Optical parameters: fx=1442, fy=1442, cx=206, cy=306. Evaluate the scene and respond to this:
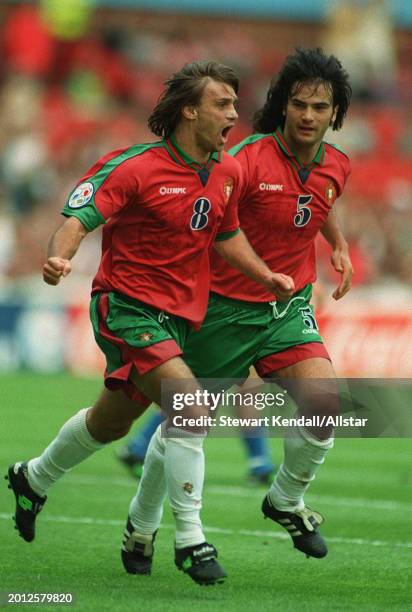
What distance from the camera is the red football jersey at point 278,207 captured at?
7.32m

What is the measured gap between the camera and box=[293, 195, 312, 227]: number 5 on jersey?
7355mm

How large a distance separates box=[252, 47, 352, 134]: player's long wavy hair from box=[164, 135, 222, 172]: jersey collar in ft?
2.34

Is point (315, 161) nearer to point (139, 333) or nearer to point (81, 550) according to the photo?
point (139, 333)

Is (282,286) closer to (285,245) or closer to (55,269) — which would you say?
(285,245)

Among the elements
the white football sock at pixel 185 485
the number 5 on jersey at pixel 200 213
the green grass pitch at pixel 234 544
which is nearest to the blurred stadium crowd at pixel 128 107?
the green grass pitch at pixel 234 544

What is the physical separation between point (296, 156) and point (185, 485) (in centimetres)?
192

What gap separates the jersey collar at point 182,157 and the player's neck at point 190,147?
0.01m

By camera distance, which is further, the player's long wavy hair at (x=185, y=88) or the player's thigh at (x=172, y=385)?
the player's long wavy hair at (x=185, y=88)

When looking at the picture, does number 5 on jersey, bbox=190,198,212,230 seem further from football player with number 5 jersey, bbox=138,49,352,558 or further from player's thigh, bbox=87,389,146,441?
player's thigh, bbox=87,389,146,441

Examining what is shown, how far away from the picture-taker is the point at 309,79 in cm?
725

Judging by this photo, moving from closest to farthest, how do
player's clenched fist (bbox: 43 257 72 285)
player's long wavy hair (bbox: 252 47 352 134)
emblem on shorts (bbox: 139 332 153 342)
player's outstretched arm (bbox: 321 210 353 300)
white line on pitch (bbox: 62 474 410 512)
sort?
player's clenched fist (bbox: 43 257 72 285) → emblem on shorts (bbox: 139 332 153 342) → player's long wavy hair (bbox: 252 47 352 134) → player's outstretched arm (bbox: 321 210 353 300) → white line on pitch (bbox: 62 474 410 512)

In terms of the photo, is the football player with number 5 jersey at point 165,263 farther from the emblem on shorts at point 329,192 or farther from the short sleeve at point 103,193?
the emblem on shorts at point 329,192

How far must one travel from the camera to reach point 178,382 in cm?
644

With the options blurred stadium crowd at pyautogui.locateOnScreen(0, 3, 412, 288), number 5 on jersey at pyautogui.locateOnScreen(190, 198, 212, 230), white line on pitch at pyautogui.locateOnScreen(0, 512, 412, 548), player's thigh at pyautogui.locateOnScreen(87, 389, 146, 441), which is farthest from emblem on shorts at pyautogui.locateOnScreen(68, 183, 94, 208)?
blurred stadium crowd at pyautogui.locateOnScreen(0, 3, 412, 288)
